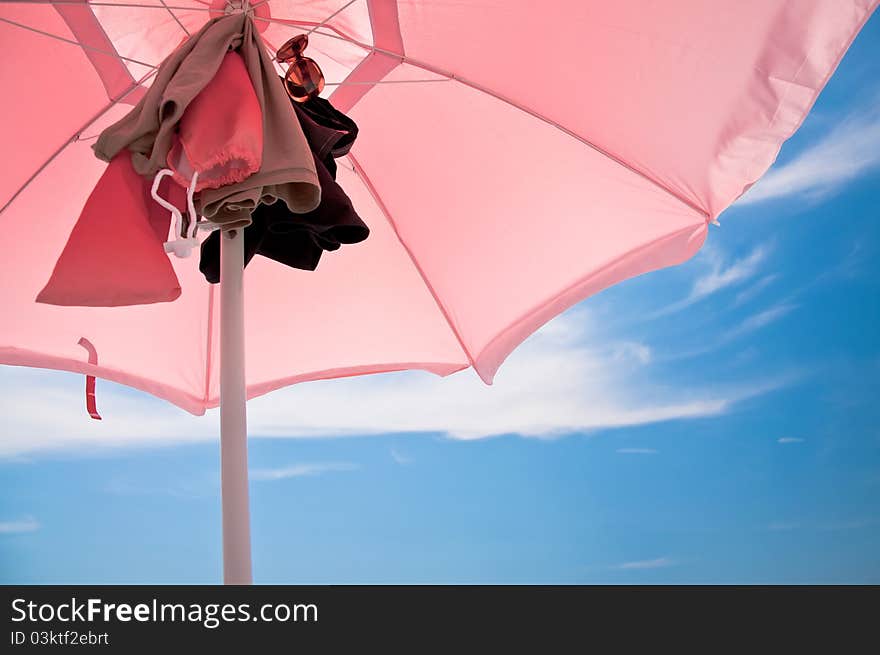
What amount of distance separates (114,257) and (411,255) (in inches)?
35.7

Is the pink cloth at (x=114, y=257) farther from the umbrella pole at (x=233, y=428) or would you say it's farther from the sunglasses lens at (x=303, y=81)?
the sunglasses lens at (x=303, y=81)

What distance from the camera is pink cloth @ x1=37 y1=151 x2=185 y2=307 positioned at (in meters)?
1.32

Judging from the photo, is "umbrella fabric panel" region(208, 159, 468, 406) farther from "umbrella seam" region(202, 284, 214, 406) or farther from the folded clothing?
the folded clothing

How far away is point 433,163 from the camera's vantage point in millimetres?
1974

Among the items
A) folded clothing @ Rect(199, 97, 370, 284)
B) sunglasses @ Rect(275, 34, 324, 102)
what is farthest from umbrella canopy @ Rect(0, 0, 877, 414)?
folded clothing @ Rect(199, 97, 370, 284)

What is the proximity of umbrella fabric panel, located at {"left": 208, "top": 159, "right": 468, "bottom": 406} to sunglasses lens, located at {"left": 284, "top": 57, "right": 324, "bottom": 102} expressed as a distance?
54cm

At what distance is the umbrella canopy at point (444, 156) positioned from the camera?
1.60 meters

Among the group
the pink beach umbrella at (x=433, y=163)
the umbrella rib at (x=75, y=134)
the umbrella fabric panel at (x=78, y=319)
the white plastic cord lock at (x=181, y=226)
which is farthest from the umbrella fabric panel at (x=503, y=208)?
the white plastic cord lock at (x=181, y=226)

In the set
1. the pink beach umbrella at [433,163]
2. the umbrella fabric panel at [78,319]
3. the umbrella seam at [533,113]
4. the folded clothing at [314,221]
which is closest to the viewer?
the folded clothing at [314,221]

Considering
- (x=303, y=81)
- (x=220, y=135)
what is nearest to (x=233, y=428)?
(x=220, y=135)

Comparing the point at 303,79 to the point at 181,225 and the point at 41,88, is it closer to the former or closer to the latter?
the point at 181,225

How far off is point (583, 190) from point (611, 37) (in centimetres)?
37

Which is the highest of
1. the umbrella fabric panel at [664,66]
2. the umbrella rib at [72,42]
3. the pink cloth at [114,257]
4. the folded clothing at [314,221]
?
the umbrella rib at [72,42]
